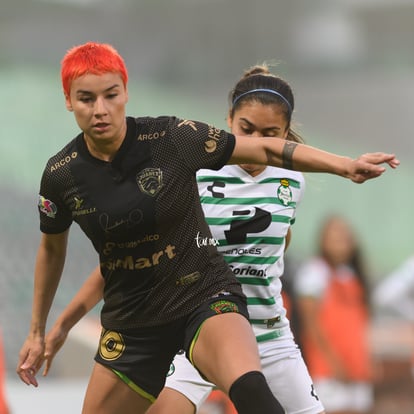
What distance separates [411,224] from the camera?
10750mm

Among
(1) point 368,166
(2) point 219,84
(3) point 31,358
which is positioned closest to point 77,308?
(3) point 31,358

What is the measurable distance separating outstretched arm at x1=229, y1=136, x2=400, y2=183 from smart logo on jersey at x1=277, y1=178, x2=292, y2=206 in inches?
22.6

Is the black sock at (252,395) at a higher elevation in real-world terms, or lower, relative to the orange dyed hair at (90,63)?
lower

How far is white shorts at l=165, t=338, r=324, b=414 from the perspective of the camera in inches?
169

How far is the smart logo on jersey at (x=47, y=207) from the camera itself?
3962 mm

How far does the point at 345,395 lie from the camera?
30.4ft

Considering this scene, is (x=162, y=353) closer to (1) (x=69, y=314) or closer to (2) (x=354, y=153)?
(1) (x=69, y=314)

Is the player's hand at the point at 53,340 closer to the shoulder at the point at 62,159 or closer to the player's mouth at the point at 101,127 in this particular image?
the shoulder at the point at 62,159

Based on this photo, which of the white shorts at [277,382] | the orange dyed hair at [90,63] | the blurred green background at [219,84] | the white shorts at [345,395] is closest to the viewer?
the orange dyed hair at [90,63]

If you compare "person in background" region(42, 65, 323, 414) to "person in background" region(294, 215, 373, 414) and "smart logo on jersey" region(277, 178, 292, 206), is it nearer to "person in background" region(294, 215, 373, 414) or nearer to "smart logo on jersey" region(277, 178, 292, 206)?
"smart logo on jersey" region(277, 178, 292, 206)

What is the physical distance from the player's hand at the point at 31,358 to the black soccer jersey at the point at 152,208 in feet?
1.59

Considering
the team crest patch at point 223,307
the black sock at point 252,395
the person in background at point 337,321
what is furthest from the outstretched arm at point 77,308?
the person in background at point 337,321

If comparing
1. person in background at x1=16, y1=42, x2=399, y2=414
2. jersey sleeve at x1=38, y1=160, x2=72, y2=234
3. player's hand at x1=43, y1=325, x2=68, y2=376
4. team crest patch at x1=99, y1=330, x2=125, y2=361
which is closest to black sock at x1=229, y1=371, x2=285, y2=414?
person in background at x1=16, y1=42, x2=399, y2=414

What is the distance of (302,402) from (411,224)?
668 centimetres
